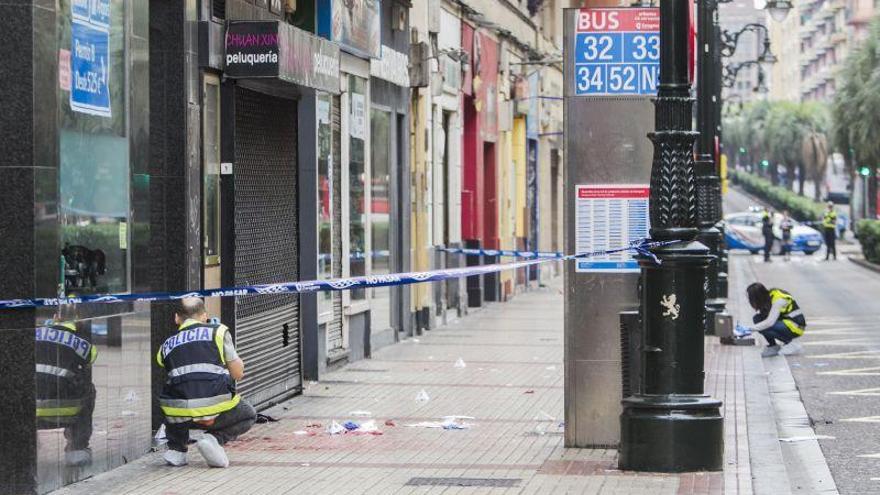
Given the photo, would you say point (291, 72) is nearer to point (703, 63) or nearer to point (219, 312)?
point (219, 312)

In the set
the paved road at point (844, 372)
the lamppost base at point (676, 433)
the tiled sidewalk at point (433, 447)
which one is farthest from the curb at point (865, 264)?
the lamppost base at point (676, 433)

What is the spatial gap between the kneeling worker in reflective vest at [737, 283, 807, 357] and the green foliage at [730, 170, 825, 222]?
240 feet

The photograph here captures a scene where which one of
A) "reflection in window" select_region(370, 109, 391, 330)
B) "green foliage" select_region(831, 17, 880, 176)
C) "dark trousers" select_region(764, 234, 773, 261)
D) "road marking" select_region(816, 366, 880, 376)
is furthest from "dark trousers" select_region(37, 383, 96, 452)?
"dark trousers" select_region(764, 234, 773, 261)

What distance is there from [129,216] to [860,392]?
837cm

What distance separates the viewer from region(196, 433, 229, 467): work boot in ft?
38.9

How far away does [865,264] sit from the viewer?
179 ft

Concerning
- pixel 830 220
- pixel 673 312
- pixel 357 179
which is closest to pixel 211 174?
pixel 673 312

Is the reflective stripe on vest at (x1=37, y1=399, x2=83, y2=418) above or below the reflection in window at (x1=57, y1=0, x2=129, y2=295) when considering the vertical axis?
below

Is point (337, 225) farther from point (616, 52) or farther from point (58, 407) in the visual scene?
point (58, 407)

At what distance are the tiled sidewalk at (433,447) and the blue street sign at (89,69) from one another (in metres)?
2.38

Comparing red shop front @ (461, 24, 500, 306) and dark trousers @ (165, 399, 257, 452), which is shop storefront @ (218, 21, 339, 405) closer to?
dark trousers @ (165, 399, 257, 452)


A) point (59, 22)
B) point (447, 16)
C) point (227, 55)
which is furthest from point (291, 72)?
point (447, 16)

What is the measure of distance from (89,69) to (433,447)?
3752 mm

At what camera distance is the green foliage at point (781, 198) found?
98.9 m
